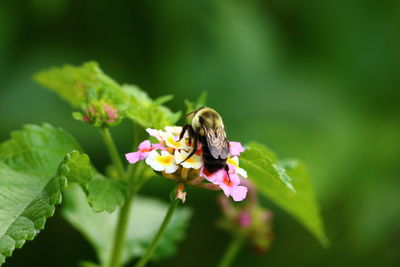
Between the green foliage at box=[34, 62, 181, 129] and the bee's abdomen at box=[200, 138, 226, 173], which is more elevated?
the green foliage at box=[34, 62, 181, 129]

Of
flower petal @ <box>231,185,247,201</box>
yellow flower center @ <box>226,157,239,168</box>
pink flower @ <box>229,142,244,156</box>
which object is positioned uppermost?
pink flower @ <box>229,142,244,156</box>

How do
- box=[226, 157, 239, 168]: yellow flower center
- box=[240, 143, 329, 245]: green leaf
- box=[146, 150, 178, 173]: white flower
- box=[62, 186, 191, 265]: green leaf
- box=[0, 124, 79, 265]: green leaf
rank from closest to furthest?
box=[0, 124, 79, 265]: green leaf → box=[146, 150, 178, 173]: white flower → box=[226, 157, 239, 168]: yellow flower center → box=[240, 143, 329, 245]: green leaf → box=[62, 186, 191, 265]: green leaf

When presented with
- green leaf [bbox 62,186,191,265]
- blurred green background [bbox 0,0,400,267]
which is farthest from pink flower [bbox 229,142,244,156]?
blurred green background [bbox 0,0,400,267]

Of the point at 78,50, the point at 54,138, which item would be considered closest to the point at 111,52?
the point at 78,50

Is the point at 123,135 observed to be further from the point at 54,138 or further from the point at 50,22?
the point at 54,138

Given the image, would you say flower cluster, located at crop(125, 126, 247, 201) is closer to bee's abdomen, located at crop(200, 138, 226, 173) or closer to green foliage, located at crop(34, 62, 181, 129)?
bee's abdomen, located at crop(200, 138, 226, 173)

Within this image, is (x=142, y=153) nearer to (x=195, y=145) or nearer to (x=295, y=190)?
(x=195, y=145)

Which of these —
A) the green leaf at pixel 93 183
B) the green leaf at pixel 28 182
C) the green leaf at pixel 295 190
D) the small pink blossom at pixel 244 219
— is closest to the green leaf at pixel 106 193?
the green leaf at pixel 93 183
